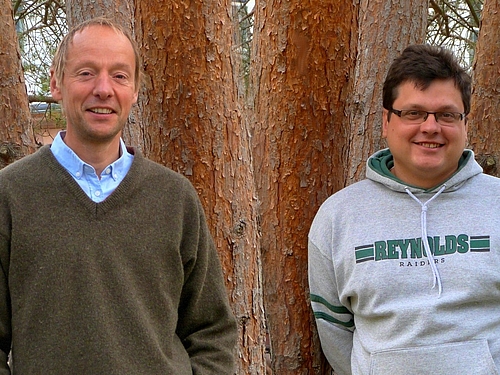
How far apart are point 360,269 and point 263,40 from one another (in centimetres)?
112

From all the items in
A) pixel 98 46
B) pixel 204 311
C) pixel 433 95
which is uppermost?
pixel 98 46

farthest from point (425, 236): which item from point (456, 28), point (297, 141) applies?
point (456, 28)

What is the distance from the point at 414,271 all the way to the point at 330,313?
0.39 meters

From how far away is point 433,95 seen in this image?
2562mm

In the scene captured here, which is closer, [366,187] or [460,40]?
[366,187]

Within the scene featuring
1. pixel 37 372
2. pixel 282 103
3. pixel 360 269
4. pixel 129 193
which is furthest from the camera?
pixel 282 103

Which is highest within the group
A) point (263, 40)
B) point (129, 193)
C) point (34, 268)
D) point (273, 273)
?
point (263, 40)

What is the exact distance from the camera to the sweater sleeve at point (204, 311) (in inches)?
88.8

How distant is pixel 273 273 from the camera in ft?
10.2

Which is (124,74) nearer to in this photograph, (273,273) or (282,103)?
(282,103)

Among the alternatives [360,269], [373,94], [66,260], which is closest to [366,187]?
[360,269]

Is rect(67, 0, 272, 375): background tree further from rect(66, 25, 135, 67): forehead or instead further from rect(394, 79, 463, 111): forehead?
rect(394, 79, 463, 111): forehead

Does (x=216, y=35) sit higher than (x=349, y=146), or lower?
higher

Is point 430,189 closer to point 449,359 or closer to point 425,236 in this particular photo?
point 425,236
